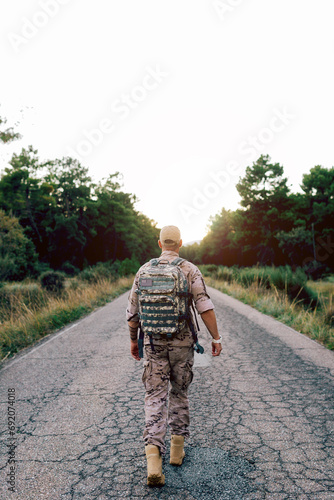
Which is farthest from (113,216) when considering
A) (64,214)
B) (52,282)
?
(52,282)

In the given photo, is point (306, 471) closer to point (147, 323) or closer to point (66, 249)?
point (147, 323)

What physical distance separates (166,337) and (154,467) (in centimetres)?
85

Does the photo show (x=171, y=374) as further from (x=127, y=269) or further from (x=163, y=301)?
(x=127, y=269)

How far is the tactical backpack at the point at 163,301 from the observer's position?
265 cm

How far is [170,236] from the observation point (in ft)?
9.86

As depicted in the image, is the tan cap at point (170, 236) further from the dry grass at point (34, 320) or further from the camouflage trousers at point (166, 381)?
the dry grass at point (34, 320)

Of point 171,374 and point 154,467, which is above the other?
point 171,374

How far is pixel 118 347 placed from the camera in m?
6.72

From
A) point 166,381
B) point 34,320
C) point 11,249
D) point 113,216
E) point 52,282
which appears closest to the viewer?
point 166,381

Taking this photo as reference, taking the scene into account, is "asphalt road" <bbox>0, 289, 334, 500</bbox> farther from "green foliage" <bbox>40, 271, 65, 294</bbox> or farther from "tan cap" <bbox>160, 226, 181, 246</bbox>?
"green foliage" <bbox>40, 271, 65, 294</bbox>

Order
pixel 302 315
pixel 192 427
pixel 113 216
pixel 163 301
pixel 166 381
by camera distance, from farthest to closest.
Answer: pixel 113 216 → pixel 302 315 → pixel 192 427 → pixel 166 381 → pixel 163 301

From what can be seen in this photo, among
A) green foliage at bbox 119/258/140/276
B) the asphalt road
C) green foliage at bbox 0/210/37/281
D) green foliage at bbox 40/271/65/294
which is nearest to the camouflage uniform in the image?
the asphalt road

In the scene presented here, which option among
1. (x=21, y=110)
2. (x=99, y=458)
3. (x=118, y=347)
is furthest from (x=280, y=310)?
(x=21, y=110)

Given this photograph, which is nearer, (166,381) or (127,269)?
(166,381)
